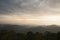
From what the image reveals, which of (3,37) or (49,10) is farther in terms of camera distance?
(3,37)

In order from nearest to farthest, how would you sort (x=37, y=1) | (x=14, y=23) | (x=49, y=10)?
(x=37, y=1) < (x=49, y=10) < (x=14, y=23)

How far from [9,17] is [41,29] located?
93cm

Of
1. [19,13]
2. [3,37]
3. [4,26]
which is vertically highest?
[19,13]

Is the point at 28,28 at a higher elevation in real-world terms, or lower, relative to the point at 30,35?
higher

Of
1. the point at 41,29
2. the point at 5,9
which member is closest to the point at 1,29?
the point at 5,9

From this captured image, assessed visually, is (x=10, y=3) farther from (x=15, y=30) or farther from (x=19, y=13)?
(x=15, y=30)

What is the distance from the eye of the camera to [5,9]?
4289mm

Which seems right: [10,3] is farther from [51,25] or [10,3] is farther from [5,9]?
[51,25]

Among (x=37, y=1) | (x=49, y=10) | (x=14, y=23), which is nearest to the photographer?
(x=37, y=1)

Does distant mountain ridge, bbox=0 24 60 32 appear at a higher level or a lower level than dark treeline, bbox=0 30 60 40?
higher

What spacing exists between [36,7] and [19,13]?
53cm

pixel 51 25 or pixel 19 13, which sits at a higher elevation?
pixel 19 13

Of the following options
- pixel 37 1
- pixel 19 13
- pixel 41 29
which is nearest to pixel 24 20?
pixel 19 13

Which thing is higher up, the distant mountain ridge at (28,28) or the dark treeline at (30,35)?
the distant mountain ridge at (28,28)
